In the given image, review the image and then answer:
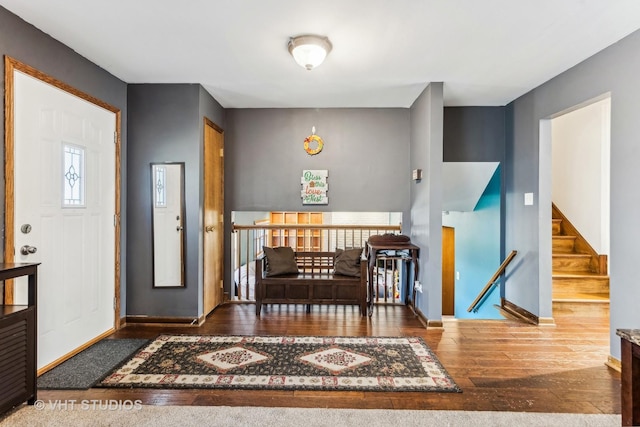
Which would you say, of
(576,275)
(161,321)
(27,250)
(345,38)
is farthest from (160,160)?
(576,275)

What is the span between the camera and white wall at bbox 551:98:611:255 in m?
4.55

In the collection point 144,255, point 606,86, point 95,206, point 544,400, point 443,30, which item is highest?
point 443,30

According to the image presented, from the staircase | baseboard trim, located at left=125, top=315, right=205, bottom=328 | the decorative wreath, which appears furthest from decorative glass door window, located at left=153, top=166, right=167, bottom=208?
the staircase

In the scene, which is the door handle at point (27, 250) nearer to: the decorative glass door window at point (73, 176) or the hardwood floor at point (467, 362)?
the decorative glass door window at point (73, 176)

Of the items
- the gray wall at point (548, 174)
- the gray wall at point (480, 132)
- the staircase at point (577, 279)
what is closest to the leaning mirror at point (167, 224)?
the gray wall at point (480, 132)

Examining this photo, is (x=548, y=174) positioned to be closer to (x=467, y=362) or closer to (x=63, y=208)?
(x=467, y=362)

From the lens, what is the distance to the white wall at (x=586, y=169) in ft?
14.9

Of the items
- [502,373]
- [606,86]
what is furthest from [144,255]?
[606,86]

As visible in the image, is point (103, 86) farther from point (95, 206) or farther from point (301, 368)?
point (301, 368)

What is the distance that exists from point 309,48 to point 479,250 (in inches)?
158

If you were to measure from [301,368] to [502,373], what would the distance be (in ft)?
4.87

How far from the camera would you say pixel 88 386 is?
2.39 m

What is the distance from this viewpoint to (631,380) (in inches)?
52.2

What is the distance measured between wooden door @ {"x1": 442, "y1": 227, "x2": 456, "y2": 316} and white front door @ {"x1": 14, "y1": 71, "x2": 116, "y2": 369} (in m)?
5.19
